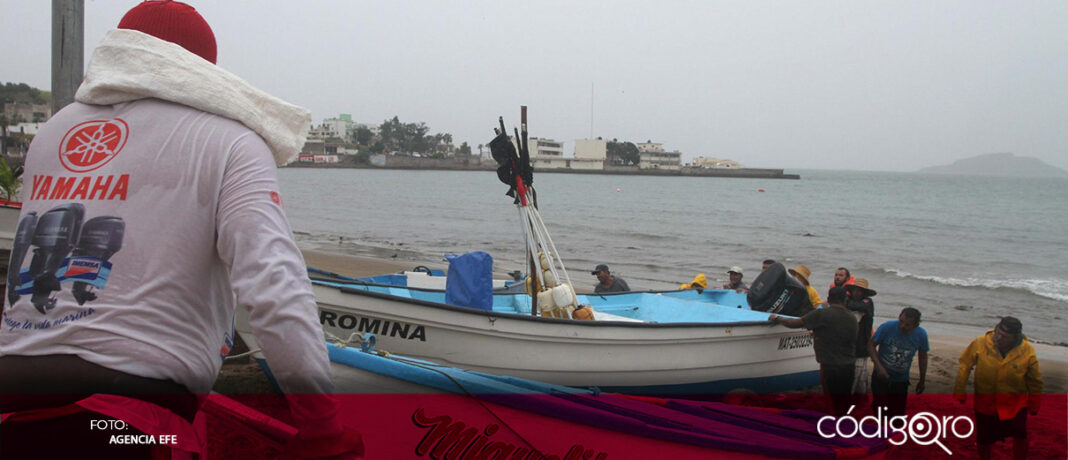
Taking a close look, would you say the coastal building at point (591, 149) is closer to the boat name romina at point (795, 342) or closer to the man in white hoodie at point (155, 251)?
the boat name romina at point (795, 342)

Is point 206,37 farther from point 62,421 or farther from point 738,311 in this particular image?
point 738,311

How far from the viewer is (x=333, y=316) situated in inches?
298

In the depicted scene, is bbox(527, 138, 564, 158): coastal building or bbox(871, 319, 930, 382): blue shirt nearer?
bbox(871, 319, 930, 382): blue shirt

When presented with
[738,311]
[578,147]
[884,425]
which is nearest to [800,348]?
[738,311]

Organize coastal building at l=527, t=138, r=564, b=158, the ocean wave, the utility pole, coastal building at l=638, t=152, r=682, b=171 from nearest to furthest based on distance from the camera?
1. the utility pole
2. the ocean wave
3. coastal building at l=527, t=138, r=564, b=158
4. coastal building at l=638, t=152, r=682, b=171

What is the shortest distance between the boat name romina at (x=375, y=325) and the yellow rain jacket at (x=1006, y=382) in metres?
5.15

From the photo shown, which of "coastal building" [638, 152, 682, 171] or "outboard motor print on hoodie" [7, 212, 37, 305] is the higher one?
"coastal building" [638, 152, 682, 171]

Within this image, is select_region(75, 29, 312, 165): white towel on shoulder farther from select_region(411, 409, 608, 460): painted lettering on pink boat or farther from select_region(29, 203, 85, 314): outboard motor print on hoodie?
select_region(411, 409, 608, 460): painted lettering on pink boat

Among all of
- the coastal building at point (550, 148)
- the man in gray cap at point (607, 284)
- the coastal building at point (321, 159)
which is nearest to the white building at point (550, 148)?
the coastal building at point (550, 148)

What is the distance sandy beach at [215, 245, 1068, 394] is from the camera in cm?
763

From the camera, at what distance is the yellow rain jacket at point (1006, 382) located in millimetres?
7020

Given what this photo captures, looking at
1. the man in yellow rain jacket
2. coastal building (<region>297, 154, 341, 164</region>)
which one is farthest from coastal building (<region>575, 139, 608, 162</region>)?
the man in yellow rain jacket

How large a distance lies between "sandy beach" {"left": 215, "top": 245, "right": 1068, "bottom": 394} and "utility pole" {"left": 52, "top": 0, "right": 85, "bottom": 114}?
278cm

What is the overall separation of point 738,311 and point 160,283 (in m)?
9.55
